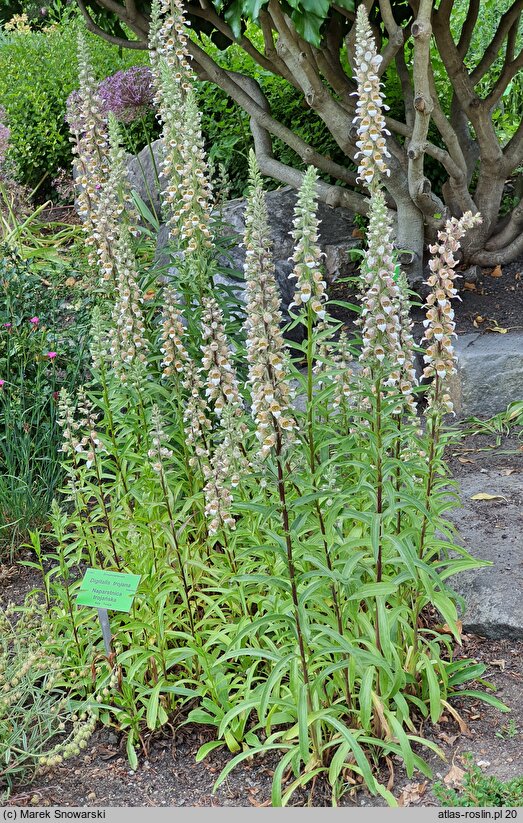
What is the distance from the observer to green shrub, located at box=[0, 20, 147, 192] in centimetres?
911

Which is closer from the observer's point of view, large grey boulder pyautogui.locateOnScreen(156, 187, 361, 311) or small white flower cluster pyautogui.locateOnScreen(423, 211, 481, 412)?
small white flower cluster pyautogui.locateOnScreen(423, 211, 481, 412)

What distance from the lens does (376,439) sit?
2.77m

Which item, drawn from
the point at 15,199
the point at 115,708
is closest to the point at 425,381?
the point at 115,708

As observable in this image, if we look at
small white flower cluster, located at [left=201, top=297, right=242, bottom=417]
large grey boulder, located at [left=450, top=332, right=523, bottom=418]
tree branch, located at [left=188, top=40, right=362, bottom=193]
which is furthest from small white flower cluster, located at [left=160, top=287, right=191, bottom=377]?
tree branch, located at [left=188, top=40, right=362, bottom=193]

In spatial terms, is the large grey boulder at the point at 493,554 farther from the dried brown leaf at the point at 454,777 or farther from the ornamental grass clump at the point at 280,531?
the dried brown leaf at the point at 454,777

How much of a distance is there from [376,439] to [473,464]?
220 cm

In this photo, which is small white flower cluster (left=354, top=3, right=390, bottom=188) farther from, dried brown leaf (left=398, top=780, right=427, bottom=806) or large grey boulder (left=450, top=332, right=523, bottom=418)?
large grey boulder (left=450, top=332, right=523, bottom=418)

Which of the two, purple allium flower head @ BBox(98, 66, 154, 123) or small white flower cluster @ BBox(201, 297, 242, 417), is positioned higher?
purple allium flower head @ BBox(98, 66, 154, 123)

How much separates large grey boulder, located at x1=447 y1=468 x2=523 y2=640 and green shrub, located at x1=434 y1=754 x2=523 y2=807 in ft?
2.67

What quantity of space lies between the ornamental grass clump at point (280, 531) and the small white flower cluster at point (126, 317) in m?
0.01

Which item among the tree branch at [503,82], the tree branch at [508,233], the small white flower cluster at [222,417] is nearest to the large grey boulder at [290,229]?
the tree branch at [508,233]

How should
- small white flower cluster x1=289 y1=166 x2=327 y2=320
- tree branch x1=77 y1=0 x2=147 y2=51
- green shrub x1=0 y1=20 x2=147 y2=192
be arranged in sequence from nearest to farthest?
small white flower cluster x1=289 y1=166 x2=327 y2=320, tree branch x1=77 y1=0 x2=147 y2=51, green shrub x1=0 y1=20 x2=147 y2=192

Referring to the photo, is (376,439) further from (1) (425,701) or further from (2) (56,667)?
(2) (56,667)

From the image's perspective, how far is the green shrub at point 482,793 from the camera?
8.75 ft
